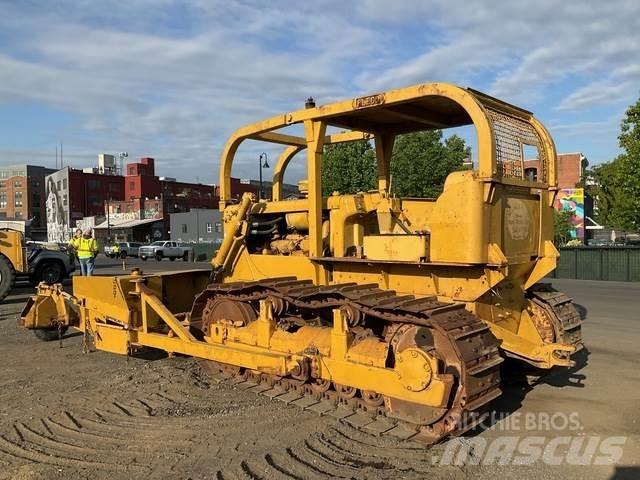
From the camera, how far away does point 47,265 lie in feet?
55.9

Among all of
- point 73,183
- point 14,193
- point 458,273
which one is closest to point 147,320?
point 458,273

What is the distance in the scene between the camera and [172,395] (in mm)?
5922

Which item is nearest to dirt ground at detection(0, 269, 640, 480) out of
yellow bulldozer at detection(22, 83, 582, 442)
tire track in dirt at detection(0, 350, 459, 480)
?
tire track in dirt at detection(0, 350, 459, 480)

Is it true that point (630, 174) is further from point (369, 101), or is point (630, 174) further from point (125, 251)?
point (125, 251)

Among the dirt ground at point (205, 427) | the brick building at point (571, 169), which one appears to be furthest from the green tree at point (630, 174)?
the brick building at point (571, 169)

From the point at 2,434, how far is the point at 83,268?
945cm

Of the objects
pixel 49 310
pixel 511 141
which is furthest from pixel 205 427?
pixel 49 310

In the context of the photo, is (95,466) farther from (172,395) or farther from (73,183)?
(73,183)

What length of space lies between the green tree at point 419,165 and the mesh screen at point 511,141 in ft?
56.2

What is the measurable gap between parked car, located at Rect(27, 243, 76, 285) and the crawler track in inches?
505

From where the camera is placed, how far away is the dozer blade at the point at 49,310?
8.21m

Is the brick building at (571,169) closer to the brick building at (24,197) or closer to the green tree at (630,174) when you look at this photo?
the green tree at (630,174)

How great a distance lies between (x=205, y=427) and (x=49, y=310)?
4794mm

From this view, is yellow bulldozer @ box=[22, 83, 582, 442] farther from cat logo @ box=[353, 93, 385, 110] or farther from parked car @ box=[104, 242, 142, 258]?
parked car @ box=[104, 242, 142, 258]
